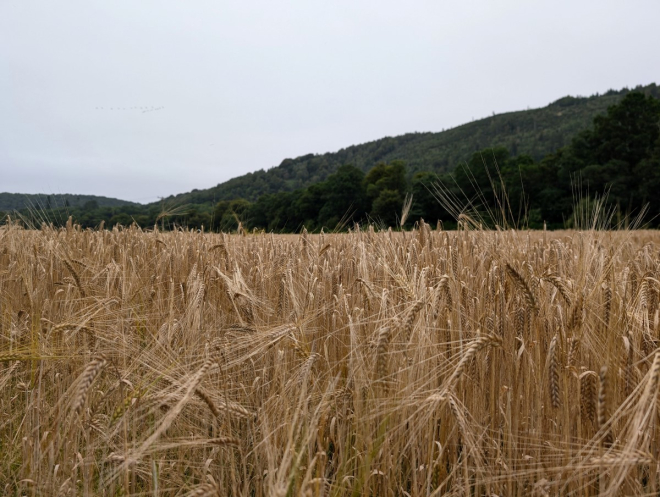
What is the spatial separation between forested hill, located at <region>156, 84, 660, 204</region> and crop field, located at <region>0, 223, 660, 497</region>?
73.6 m

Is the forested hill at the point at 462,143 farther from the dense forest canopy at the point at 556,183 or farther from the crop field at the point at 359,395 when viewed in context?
the crop field at the point at 359,395

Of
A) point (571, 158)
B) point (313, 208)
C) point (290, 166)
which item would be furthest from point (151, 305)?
point (290, 166)

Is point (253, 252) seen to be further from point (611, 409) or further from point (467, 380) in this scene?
point (611, 409)

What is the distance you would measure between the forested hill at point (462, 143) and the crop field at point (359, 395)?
73647 millimetres

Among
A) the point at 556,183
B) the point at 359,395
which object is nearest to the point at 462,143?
the point at 556,183

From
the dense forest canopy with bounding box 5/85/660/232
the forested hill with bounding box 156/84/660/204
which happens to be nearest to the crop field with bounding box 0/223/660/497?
the dense forest canopy with bounding box 5/85/660/232

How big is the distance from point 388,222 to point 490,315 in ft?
177

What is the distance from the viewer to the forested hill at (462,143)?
3460 inches

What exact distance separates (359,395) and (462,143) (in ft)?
362

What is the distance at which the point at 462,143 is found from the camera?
10469 centimetres

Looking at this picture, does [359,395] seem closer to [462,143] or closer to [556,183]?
[556,183]

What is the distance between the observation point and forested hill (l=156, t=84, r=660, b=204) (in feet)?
288

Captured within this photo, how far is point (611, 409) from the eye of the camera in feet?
5.15

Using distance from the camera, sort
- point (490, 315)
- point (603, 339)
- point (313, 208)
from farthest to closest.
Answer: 1. point (313, 208)
2. point (490, 315)
3. point (603, 339)
